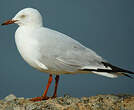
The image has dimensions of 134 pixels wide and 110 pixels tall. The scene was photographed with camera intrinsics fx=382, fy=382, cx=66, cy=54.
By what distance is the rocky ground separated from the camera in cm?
624

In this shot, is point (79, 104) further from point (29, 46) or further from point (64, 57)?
point (29, 46)

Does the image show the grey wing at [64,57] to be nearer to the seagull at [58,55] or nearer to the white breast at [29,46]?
the seagull at [58,55]

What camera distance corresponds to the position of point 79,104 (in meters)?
6.33

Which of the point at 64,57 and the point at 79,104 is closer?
the point at 79,104

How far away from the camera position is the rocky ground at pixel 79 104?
624 cm

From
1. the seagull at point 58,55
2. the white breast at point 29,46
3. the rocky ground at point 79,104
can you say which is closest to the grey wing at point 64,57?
the seagull at point 58,55

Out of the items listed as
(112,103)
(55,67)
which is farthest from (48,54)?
(112,103)

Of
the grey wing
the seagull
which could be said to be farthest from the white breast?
the grey wing

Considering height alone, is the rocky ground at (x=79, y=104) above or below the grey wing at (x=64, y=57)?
below

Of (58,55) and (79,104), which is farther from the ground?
(58,55)

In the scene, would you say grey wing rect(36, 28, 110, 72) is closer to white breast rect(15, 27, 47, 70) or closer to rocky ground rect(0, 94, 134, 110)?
white breast rect(15, 27, 47, 70)

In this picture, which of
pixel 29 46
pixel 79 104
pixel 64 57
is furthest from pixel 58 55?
pixel 79 104

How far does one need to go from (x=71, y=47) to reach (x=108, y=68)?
76cm

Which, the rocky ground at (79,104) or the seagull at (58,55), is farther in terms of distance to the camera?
the seagull at (58,55)
